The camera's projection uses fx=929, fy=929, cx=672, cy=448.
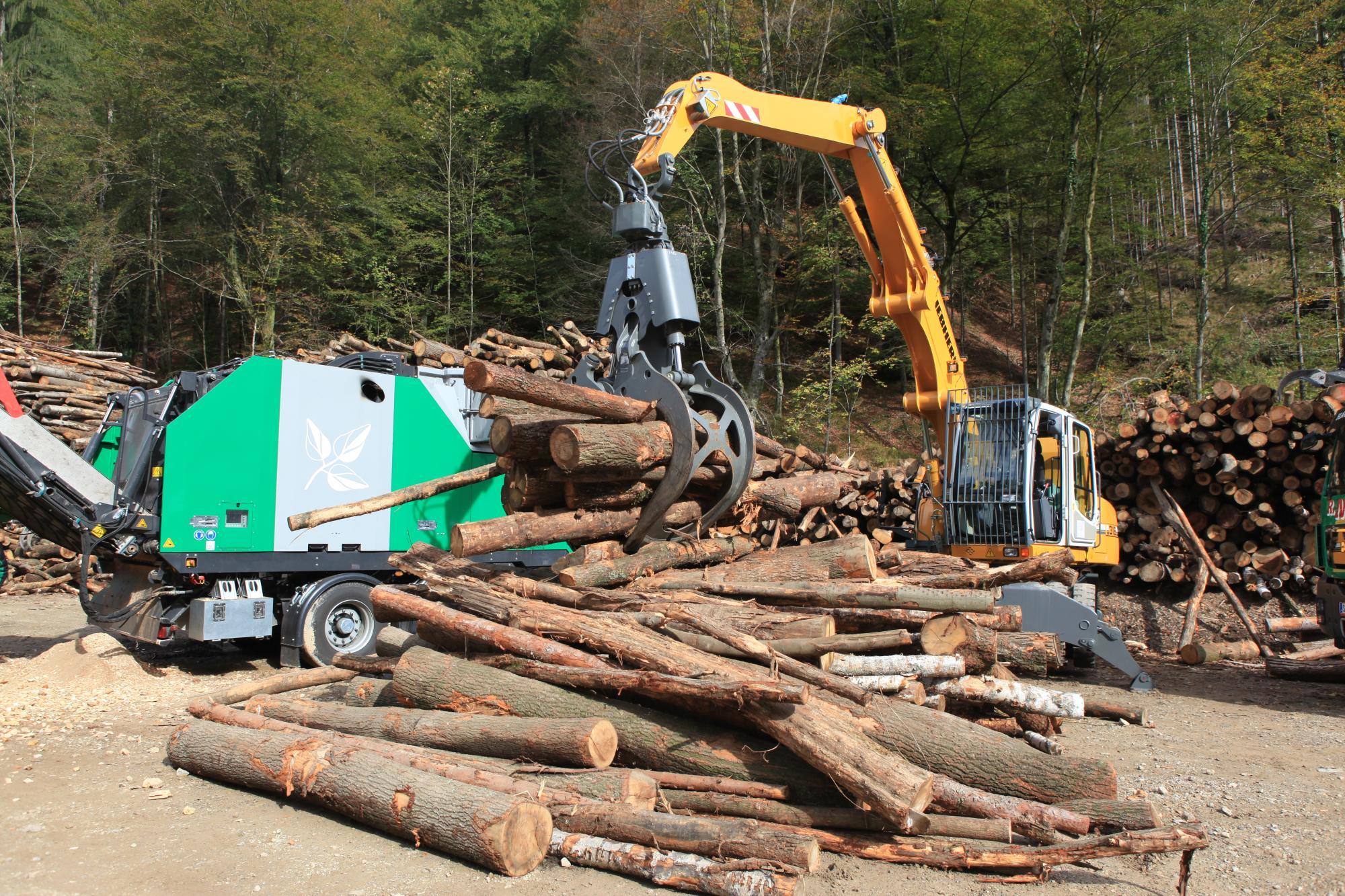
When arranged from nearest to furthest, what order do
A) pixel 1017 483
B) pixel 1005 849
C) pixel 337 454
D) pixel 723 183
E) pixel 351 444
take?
1. pixel 1005 849
2. pixel 1017 483
3. pixel 337 454
4. pixel 351 444
5. pixel 723 183

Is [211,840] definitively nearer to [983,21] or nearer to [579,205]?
[983,21]

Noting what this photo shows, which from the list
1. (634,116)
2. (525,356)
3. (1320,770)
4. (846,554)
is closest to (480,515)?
(525,356)

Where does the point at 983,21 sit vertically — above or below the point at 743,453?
above

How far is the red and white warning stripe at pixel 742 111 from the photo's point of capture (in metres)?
8.39

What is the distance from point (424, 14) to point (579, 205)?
11.8 m

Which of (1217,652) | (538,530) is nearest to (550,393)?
(538,530)

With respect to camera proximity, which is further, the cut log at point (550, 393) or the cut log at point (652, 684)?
the cut log at point (550, 393)

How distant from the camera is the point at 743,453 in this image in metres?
7.01

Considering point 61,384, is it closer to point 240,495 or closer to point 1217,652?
point 240,495

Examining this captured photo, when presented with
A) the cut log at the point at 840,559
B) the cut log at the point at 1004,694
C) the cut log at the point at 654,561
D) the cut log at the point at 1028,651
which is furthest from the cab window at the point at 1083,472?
the cut log at the point at 1004,694

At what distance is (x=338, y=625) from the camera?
9.02 metres

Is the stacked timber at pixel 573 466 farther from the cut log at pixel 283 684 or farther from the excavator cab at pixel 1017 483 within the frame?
the excavator cab at pixel 1017 483

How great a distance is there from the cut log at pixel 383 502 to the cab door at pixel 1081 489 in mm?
5364

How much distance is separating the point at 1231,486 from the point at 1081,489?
358cm
